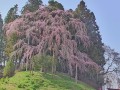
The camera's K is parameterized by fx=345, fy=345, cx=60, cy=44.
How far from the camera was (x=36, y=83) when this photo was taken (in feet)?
90.8

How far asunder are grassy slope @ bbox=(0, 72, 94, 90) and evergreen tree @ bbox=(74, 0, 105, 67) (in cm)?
944

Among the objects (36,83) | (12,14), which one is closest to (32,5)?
(12,14)

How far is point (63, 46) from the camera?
3231cm

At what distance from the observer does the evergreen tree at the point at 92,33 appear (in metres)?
39.4

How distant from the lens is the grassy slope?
1055 inches

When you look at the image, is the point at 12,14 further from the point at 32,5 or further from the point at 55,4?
the point at 55,4

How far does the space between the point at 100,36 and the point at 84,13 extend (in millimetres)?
4266

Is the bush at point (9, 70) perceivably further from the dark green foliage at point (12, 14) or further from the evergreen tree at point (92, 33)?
the evergreen tree at point (92, 33)

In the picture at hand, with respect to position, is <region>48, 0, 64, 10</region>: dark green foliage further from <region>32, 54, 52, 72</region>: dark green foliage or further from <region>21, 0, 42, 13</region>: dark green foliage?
<region>32, 54, 52, 72</region>: dark green foliage

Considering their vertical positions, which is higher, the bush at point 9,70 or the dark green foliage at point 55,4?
the dark green foliage at point 55,4

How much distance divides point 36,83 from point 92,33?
1701 centimetres

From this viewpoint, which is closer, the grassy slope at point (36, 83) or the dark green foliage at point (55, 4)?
the grassy slope at point (36, 83)

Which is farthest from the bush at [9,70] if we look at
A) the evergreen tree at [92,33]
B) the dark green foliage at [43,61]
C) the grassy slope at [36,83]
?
the evergreen tree at [92,33]

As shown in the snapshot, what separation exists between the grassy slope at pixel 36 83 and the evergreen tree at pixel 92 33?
9442mm
